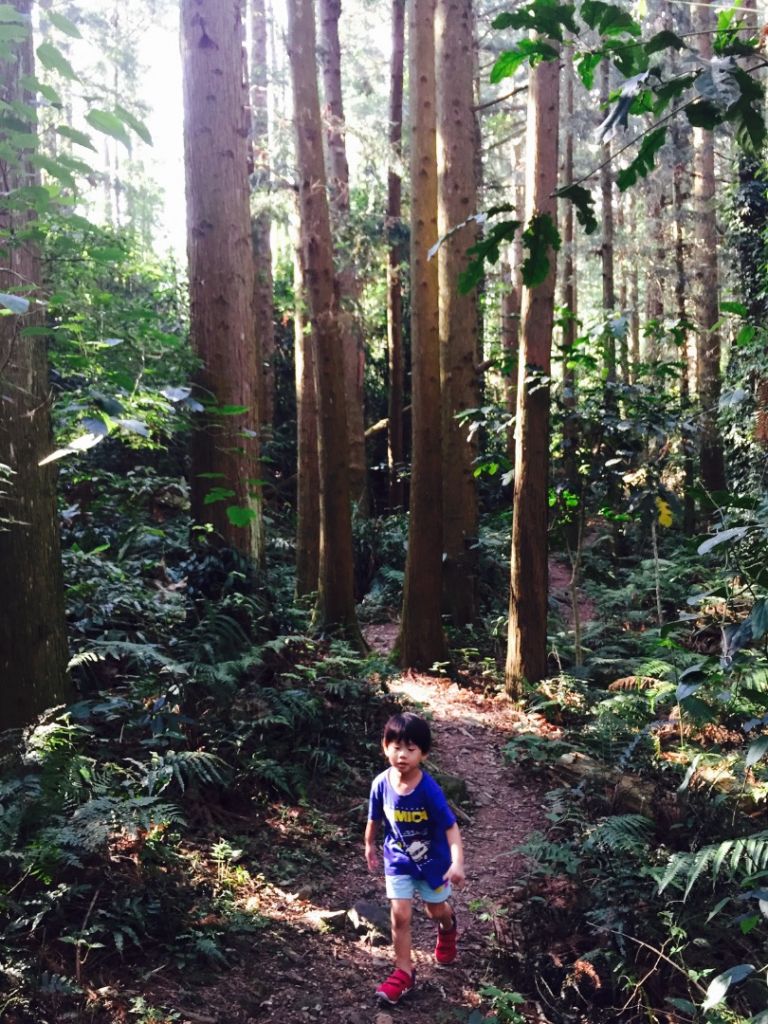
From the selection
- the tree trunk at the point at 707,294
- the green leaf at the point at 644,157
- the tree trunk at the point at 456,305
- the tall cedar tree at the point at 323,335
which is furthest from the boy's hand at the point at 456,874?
the tree trunk at the point at 707,294

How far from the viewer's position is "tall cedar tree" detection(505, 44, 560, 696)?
817 centimetres

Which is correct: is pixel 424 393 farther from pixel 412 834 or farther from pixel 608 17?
pixel 608 17

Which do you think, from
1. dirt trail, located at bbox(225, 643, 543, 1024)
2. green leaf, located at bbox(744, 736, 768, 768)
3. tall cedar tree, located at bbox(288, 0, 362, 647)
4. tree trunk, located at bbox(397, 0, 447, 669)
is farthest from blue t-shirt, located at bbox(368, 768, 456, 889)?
tall cedar tree, located at bbox(288, 0, 362, 647)

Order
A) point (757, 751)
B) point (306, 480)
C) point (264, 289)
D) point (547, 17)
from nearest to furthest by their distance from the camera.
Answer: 1. point (547, 17)
2. point (757, 751)
3. point (306, 480)
4. point (264, 289)

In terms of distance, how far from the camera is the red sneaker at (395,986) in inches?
157

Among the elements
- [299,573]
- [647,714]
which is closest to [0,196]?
[647,714]

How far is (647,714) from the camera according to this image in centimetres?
745

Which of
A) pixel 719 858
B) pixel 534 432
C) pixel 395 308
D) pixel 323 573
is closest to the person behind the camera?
pixel 719 858

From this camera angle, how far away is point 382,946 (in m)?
4.57

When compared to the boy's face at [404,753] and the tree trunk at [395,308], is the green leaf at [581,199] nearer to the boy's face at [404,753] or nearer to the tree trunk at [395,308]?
the boy's face at [404,753]

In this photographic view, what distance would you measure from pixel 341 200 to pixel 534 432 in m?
8.16

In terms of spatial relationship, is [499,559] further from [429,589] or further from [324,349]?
[324,349]

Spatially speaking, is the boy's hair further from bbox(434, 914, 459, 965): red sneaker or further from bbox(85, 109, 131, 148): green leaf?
bbox(85, 109, 131, 148): green leaf

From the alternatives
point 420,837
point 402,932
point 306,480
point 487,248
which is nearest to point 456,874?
point 420,837
